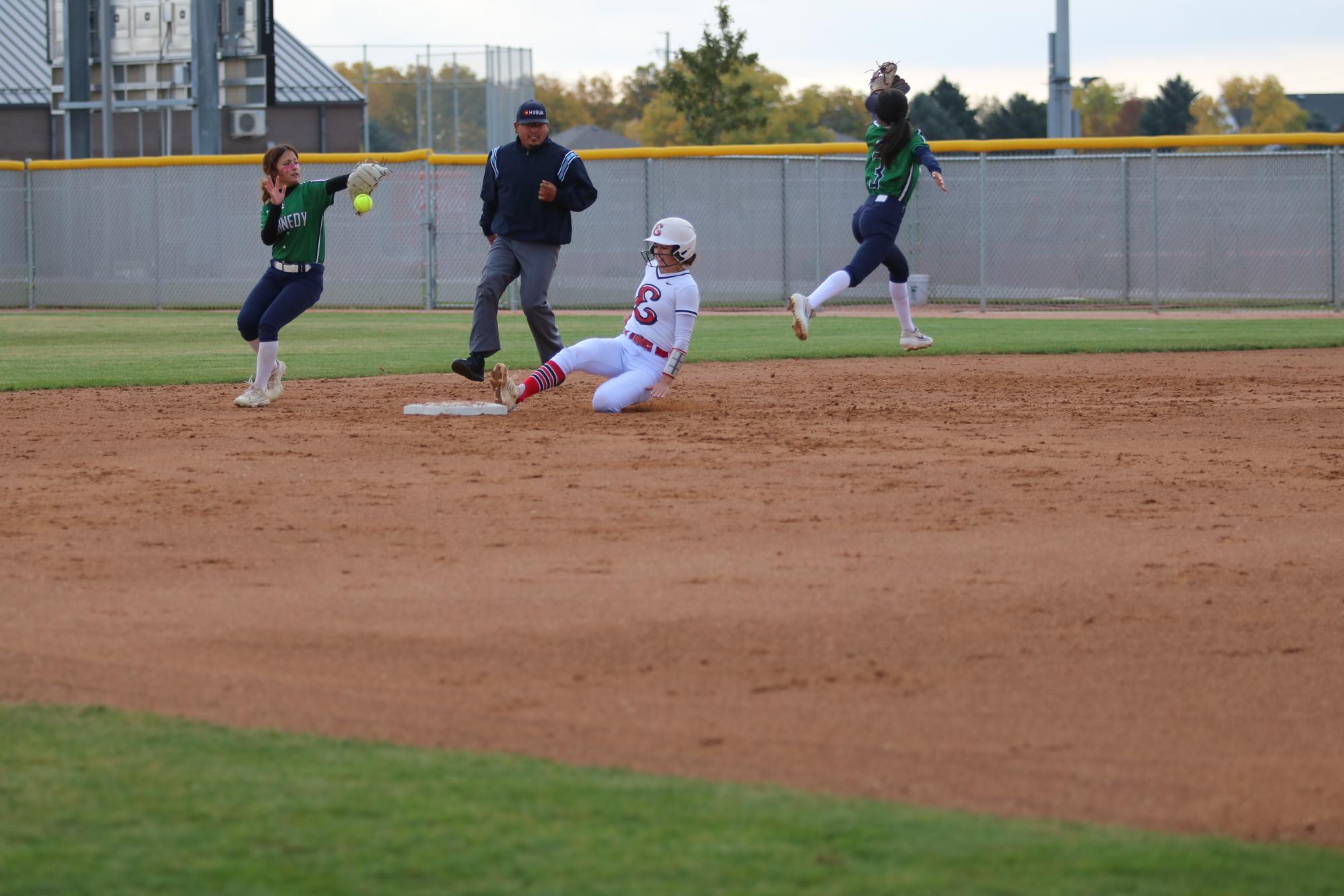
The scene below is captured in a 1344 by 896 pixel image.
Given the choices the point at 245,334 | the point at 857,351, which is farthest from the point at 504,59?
the point at 245,334

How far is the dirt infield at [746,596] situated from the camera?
3.73 m

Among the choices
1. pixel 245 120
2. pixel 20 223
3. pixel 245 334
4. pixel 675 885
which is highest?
pixel 245 120

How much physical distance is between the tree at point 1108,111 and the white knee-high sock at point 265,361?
83146 mm

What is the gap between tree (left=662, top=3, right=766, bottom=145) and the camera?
3997cm

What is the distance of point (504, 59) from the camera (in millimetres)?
33750

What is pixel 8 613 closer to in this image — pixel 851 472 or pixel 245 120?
pixel 851 472

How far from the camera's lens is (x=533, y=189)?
10.6 metres

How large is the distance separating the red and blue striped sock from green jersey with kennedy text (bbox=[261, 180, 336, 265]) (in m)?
1.90

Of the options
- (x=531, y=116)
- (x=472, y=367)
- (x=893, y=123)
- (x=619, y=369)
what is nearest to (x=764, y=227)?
(x=893, y=123)

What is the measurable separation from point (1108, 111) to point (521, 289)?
85.0 m

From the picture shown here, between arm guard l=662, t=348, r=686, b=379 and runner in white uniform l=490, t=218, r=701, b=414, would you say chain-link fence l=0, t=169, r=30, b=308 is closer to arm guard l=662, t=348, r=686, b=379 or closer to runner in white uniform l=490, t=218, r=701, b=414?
runner in white uniform l=490, t=218, r=701, b=414

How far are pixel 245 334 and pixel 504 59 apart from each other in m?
24.2

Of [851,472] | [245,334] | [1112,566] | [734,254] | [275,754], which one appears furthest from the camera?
[734,254]

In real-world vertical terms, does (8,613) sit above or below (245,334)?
below
